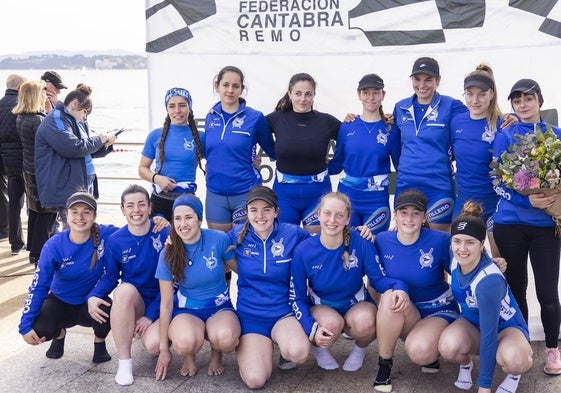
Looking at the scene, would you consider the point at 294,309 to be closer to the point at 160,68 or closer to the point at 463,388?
the point at 463,388

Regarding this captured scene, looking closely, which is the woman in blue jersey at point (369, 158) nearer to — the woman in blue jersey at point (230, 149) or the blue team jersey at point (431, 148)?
the blue team jersey at point (431, 148)

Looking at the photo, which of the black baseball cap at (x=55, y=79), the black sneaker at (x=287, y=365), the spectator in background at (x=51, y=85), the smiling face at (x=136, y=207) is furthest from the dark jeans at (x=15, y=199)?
the black sneaker at (x=287, y=365)

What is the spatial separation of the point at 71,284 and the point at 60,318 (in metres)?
0.22

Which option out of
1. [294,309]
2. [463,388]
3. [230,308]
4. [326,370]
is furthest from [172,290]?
[463,388]

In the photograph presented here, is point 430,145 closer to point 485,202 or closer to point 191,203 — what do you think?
point 485,202

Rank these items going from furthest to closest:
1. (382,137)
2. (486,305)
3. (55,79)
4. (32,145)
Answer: (55,79) → (32,145) → (382,137) → (486,305)

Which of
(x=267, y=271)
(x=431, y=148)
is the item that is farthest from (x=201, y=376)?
(x=431, y=148)

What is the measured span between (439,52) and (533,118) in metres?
1.39

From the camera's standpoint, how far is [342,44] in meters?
5.38

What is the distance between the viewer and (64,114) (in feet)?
18.8

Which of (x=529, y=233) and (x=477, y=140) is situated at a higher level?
(x=477, y=140)

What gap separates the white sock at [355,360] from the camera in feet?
13.5

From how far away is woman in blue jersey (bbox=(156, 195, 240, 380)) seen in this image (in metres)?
3.98

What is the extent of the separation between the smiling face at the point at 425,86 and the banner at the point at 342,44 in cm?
89
